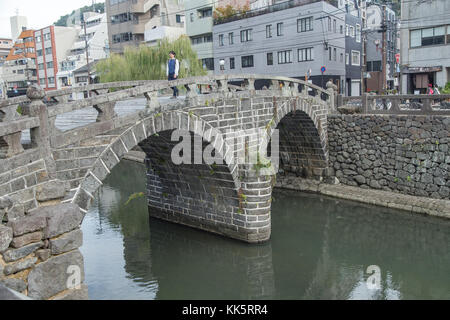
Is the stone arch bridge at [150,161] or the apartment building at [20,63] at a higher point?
the apartment building at [20,63]

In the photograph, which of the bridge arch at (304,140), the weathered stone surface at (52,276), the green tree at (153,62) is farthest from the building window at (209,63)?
the weathered stone surface at (52,276)

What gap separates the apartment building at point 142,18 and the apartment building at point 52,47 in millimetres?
10307

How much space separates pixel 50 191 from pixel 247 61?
31374 mm

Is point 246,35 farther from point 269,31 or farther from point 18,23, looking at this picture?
point 18,23

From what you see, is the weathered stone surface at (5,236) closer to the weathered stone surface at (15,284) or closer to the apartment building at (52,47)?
the weathered stone surface at (15,284)

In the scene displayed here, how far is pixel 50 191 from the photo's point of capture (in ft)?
20.8

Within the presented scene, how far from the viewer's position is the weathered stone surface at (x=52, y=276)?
5.25m

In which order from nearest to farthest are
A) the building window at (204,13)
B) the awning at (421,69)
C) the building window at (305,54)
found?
the awning at (421,69) < the building window at (305,54) < the building window at (204,13)

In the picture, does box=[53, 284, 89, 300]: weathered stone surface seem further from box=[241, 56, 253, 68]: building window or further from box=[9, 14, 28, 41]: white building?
box=[9, 14, 28, 41]: white building

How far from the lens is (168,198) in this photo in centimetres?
1406

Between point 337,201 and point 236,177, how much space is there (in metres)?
5.77

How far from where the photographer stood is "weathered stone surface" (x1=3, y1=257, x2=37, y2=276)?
16.7ft

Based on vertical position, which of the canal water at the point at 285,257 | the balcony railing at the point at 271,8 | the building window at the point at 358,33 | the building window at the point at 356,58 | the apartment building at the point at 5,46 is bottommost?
the canal water at the point at 285,257
